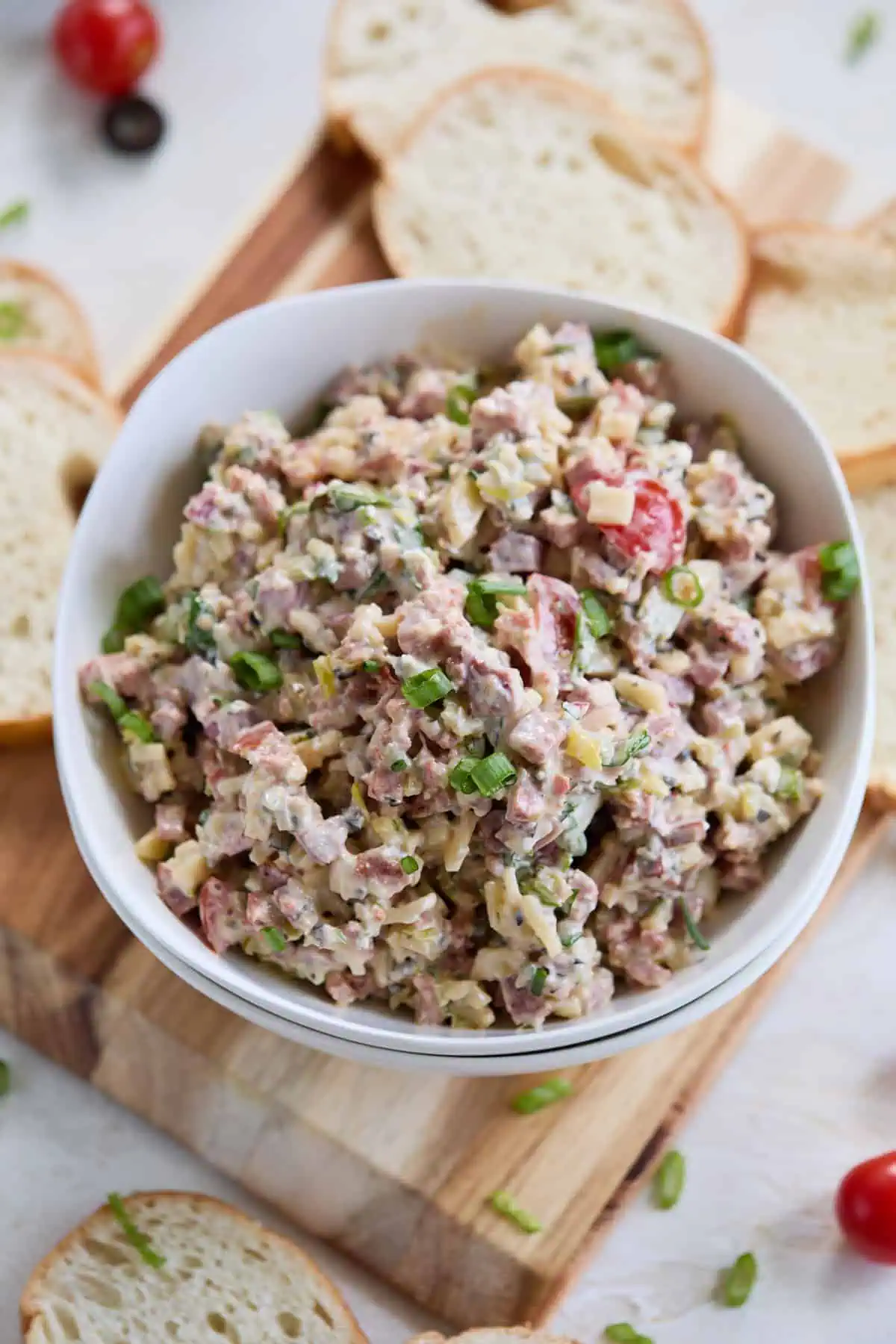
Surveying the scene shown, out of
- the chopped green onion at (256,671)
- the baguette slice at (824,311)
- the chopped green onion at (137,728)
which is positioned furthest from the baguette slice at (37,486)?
the baguette slice at (824,311)

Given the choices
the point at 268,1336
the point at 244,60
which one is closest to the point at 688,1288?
the point at 268,1336

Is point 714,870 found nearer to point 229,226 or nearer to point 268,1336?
point 268,1336

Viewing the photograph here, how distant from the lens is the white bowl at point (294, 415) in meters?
2.65

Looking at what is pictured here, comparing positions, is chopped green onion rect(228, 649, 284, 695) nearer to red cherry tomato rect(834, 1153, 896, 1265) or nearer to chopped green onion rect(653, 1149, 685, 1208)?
chopped green onion rect(653, 1149, 685, 1208)

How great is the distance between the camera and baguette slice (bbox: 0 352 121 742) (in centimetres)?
345

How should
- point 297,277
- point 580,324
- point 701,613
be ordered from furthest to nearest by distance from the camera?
point 297,277 < point 580,324 < point 701,613

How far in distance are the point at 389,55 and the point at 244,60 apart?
578mm

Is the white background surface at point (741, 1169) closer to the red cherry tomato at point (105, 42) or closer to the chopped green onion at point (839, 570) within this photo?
the red cherry tomato at point (105, 42)

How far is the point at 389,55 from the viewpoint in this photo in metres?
3.93

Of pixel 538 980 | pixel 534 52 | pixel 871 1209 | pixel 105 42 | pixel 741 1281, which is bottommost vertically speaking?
pixel 741 1281

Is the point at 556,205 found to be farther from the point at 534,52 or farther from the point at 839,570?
the point at 839,570

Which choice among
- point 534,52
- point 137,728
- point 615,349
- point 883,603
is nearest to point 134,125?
point 534,52

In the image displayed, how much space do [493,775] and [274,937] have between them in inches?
20.8

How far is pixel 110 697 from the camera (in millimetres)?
2875
